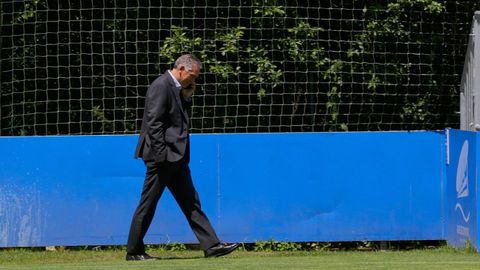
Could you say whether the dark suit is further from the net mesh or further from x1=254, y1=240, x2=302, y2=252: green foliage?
the net mesh

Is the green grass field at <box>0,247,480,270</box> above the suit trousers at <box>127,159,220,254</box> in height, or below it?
below

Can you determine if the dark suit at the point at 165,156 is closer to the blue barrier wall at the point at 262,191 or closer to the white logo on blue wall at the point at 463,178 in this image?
the blue barrier wall at the point at 262,191

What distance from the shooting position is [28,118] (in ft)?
34.8

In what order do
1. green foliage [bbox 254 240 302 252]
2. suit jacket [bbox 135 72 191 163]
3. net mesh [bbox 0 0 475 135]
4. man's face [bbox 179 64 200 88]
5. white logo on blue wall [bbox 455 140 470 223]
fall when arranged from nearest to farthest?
suit jacket [bbox 135 72 191 163] → man's face [bbox 179 64 200 88] → white logo on blue wall [bbox 455 140 470 223] → green foliage [bbox 254 240 302 252] → net mesh [bbox 0 0 475 135]

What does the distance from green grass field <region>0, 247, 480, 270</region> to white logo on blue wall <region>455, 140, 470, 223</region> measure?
0.36m

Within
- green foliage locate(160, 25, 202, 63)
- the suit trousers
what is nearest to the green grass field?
the suit trousers

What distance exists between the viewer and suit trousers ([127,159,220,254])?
27.7 ft

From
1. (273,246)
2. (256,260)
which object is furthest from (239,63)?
(256,260)

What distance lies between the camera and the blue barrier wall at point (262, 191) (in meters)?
9.77

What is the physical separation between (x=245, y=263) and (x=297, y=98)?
10.4 feet

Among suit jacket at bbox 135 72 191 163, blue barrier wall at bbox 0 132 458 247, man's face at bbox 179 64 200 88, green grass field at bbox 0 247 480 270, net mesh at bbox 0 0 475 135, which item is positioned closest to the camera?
green grass field at bbox 0 247 480 270

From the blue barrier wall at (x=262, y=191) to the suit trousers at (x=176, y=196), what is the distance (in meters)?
1.30

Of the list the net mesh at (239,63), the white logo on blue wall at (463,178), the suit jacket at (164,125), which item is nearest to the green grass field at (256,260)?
the white logo on blue wall at (463,178)

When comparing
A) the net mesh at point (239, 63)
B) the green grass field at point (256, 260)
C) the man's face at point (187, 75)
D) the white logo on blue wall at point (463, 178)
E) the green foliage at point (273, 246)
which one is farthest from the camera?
the net mesh at point (239, 63)
